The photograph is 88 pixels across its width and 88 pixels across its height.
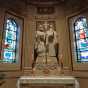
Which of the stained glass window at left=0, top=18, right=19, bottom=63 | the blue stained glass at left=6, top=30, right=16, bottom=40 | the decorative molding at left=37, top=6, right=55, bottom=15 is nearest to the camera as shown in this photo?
the stained glass window at left=0, top=18, right=19, bottom=63

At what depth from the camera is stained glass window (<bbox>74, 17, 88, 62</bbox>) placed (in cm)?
570

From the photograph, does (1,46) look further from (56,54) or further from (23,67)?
(56,54)

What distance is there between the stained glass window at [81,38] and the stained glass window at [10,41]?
245cm

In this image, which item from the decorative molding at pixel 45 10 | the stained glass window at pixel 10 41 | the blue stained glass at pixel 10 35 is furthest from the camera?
the decorative molding at pixel 45 10

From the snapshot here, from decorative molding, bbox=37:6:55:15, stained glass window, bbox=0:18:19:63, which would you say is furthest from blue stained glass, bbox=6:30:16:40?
decorative molding, bbox=37:6:55:15

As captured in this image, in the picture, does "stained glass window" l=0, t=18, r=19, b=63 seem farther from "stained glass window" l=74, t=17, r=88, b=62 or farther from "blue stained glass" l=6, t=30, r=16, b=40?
"stained glass window" l=74, t=17, r=88, b=62

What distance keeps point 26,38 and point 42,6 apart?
64.4 inches

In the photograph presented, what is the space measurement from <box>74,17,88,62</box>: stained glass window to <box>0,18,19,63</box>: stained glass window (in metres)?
2.45

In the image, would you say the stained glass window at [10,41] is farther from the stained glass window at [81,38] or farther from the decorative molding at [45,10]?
the stained glass window at [81,38]

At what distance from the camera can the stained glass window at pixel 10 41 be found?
5.61 m

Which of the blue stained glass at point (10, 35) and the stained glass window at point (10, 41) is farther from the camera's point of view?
the blue stained glass at point (10, 35)

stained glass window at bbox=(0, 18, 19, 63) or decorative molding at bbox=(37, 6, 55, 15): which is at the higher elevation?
decorative molding at bbox=(37, 6, 55, 15)

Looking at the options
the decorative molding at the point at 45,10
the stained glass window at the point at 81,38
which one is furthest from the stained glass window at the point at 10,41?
the stained glass window at the point at 81,38

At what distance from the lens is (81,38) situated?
5875 millimetres
